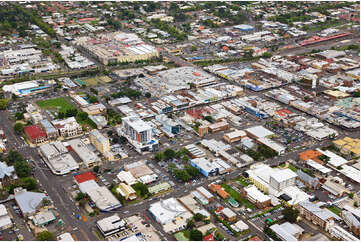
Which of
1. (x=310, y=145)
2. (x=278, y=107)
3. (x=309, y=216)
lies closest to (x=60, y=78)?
(x=278, y=107)

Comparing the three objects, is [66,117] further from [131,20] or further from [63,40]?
[131,20]

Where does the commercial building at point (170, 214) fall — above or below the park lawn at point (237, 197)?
above

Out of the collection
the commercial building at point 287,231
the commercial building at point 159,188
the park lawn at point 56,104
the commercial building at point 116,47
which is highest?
the commercial building at point 116,47

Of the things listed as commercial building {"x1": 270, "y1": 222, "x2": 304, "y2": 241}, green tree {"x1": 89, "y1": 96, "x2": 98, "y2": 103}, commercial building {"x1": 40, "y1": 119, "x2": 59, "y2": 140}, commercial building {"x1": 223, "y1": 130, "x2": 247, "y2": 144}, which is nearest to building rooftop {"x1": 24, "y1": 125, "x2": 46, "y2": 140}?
commercial building {"x1": 40, "y1": 119, "x2": 59, "y2": 140}

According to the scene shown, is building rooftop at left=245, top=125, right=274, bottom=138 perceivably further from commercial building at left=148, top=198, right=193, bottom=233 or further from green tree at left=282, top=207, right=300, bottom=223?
commercial building at left=148, top=198, right=193, bottom=233

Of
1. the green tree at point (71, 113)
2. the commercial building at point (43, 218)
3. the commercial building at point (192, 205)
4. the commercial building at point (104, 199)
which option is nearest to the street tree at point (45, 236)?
the commercial building at point (43, 218)

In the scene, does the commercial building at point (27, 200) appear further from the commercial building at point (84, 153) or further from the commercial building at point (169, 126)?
the commercial building at point (169, 126)
